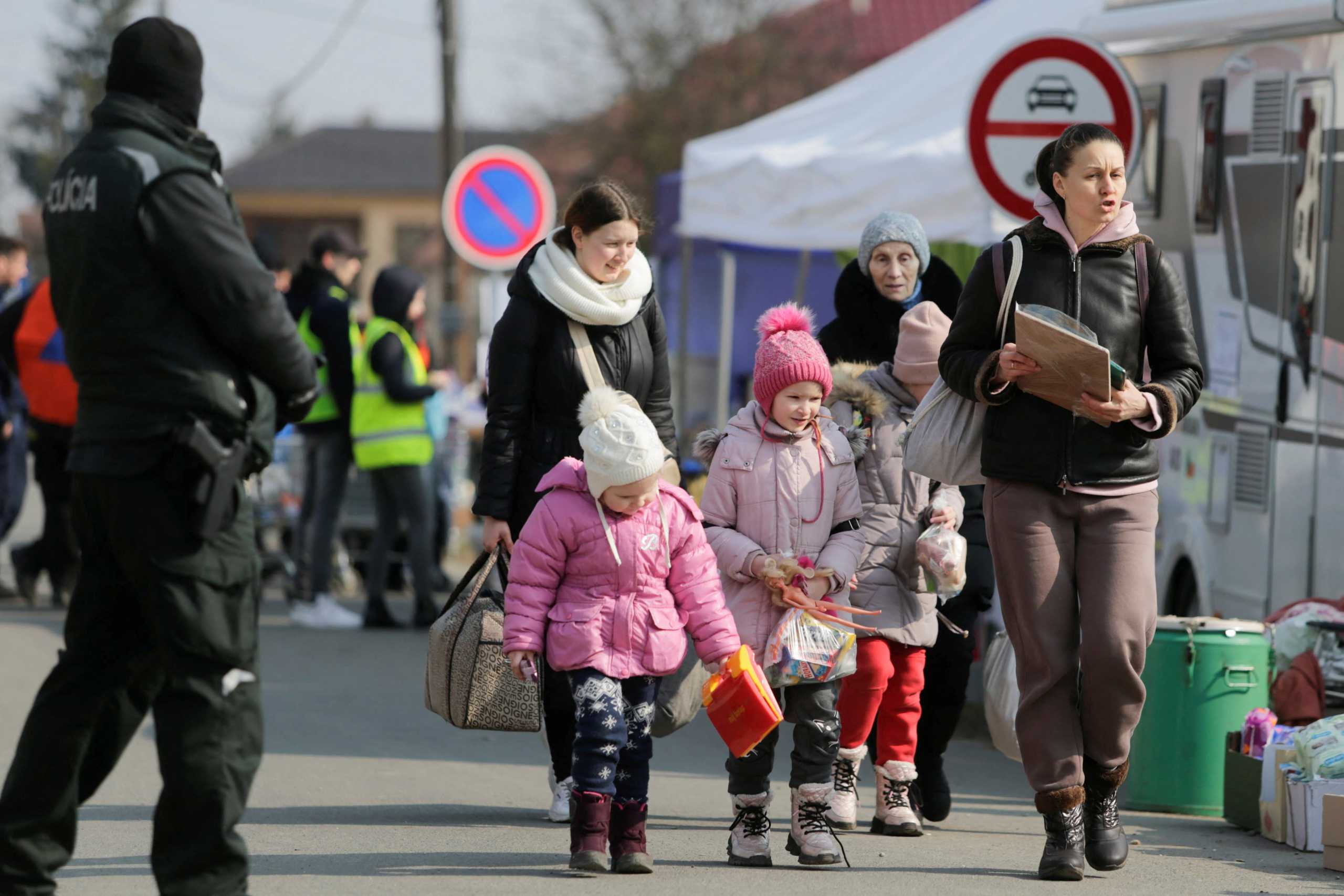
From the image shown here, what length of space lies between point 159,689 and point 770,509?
2.08 m

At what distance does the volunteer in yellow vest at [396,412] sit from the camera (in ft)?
39.9

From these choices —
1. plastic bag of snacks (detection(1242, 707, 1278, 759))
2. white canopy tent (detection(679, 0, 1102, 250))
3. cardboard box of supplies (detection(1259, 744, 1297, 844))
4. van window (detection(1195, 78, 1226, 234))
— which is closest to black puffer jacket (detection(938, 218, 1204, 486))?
cardboard box of supplies (detection(1259, 744, 1297, 844))

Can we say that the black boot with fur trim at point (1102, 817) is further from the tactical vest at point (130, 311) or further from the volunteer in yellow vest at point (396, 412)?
the volunteer in yellow vest at point (396, 412)

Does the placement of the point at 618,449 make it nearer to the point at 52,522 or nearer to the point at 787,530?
the point at 787,530

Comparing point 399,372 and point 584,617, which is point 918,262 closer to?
point 584,617

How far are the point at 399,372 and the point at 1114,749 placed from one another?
272 inches

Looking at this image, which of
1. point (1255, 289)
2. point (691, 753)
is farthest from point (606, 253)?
point (1255, 289)

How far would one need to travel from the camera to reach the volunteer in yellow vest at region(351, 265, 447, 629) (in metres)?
12.2

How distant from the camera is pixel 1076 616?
6062 millimetres

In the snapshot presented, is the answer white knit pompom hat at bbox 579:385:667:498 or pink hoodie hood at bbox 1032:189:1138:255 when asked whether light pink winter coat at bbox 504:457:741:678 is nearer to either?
white knit pompom hat at bbox 579:385:667:498

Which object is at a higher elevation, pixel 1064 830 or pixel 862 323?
pixel 862 323

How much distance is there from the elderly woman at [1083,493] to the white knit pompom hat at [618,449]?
3.13 feet

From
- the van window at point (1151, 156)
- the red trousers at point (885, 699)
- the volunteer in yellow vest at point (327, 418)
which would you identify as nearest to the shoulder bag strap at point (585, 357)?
the red trousers at point (885, 699)

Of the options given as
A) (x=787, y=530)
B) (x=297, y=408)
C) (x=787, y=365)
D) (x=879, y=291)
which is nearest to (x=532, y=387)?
(x=787, y=365)
